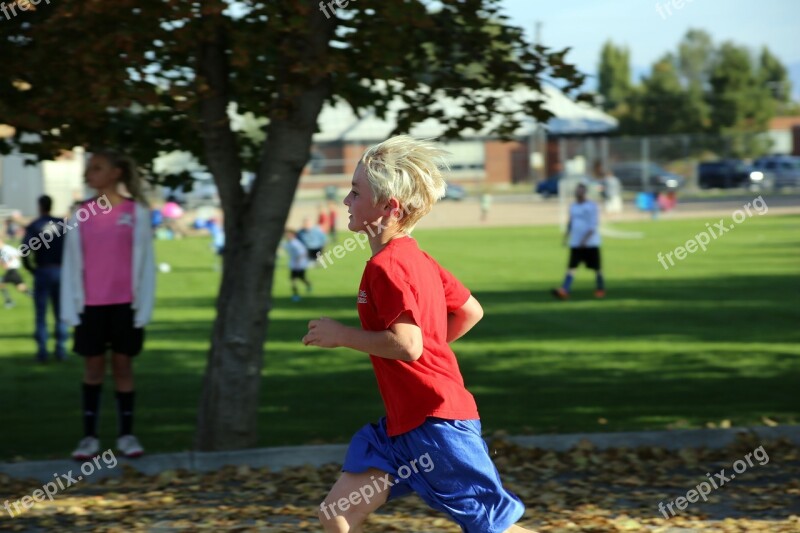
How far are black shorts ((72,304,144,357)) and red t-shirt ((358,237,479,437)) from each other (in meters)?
3.62

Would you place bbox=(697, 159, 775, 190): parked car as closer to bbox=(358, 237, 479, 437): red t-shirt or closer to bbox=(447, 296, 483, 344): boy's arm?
bbox=(447, 296, 483, 344): boy's arm

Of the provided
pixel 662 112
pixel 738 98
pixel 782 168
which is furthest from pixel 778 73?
pixel 782 168

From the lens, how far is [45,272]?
14125mm

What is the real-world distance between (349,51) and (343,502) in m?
4.36

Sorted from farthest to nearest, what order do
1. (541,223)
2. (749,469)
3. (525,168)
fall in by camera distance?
(525,168), (541,223), (749,469)

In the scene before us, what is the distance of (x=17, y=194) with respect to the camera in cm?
5325

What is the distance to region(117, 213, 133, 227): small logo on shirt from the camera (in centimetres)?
766

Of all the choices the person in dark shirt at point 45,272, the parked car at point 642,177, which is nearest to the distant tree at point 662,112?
the parked car at point 642,177

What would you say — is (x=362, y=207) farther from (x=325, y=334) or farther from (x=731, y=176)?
(x=731, y=176)

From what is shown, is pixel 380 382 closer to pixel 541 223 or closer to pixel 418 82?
pixel 418 82

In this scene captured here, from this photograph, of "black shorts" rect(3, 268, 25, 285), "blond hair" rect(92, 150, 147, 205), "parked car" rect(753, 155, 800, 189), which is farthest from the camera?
"parked car" rect(753, 155, 800, 189)

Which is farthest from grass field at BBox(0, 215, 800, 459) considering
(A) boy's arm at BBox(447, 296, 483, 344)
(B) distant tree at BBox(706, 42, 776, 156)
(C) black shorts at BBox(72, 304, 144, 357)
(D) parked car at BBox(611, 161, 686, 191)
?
(B) distant tree at BBox(706, 42, 776, 156)

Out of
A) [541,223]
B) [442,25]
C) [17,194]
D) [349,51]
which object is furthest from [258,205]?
[17,194]

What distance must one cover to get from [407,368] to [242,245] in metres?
3.97
